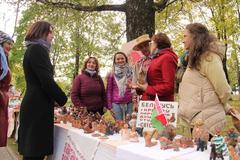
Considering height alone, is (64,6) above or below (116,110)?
above

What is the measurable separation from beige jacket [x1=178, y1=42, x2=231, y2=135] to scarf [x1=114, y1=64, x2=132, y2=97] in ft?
5.97

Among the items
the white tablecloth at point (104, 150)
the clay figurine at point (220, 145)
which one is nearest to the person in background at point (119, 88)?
the white tablecloth at point (104, 150)

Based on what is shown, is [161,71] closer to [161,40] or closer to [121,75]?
[161,40]

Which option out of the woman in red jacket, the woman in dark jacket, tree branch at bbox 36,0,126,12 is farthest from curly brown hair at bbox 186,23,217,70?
tree branch at bbox 36,0,126,12

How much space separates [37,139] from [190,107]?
131cm

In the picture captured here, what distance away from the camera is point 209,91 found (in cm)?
282

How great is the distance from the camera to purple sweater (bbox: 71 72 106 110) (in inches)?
185

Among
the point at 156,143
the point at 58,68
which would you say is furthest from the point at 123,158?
the point at 58,68

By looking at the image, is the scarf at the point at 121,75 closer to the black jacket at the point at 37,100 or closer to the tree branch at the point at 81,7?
the black jacket at the point at 37,100

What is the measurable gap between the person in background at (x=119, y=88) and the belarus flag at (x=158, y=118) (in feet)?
6.66

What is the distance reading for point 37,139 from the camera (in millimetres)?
3184

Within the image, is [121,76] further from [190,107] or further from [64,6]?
[64,6]

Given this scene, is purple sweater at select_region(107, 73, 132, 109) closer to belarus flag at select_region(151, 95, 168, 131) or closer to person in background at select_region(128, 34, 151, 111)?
person in background at select_region(128, 34, 151, 111)

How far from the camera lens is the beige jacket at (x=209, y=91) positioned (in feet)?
9.02
